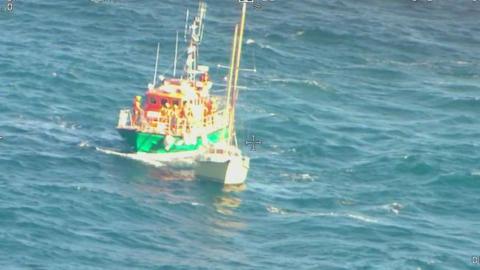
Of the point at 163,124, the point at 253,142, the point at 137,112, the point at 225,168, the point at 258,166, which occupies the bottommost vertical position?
the point at 258,166

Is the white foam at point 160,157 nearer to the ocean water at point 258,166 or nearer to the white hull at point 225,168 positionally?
the ocean water at point 258,166

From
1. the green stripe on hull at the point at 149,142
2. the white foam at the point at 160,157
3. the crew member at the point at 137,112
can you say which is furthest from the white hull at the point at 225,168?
the crew member at the point at 137,112

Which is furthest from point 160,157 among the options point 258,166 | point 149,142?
point 258,166

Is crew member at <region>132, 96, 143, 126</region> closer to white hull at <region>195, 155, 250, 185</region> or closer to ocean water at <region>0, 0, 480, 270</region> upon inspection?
ocean water at <region>0, 0, 480, 270</region>

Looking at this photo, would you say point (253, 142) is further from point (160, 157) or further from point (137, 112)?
point (137, 112)

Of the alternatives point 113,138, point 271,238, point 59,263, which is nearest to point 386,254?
point 271,238

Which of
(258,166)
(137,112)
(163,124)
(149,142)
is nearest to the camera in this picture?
(258,166)

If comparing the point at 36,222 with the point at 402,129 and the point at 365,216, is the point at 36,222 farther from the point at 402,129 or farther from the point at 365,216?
the point at 402,129
